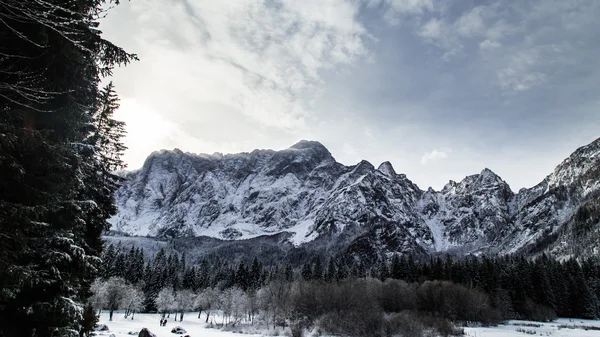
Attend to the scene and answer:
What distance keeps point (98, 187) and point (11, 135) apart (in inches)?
546

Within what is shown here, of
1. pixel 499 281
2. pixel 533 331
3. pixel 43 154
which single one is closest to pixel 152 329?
pixel 43 154

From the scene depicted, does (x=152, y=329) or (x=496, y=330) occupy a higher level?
(x=496, y=330)

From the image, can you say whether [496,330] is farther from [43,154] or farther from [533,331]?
[43,154]

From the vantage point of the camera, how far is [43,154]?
10000 millimetres

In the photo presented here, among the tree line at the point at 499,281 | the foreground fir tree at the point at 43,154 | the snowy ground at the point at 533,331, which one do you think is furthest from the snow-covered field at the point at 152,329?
the snowy ground at the point at 533,331

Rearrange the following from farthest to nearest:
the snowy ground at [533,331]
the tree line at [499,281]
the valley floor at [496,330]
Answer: the tree line at [499,281]
the valley floor at [496,330]
the snowy ground at [533,331]

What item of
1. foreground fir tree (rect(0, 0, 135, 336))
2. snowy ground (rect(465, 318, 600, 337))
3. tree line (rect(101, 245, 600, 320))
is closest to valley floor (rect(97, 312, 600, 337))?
snowy ground (rect(465, 318, 600, 337))

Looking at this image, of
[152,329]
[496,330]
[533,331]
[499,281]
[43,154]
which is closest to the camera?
[43,154]

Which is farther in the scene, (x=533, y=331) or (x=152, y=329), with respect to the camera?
(x=152, y=329)

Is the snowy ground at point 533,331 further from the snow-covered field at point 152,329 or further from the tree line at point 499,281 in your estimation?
the snow-covered field at point 152,329

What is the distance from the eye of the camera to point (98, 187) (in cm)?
2120

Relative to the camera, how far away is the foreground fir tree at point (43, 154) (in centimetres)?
873

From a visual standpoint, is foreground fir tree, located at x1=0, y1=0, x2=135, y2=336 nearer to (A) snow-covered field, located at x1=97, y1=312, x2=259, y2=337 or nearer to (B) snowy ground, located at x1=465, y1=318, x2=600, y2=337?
(A) snow-covered field, located at x1=97, y1=312, x2=259, y2=337

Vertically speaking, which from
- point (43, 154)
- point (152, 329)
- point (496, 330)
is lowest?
point (152, 329)
